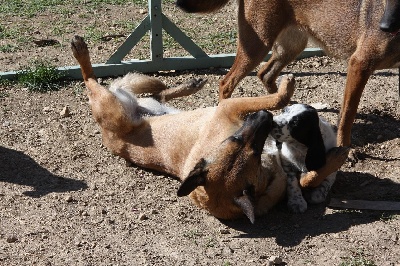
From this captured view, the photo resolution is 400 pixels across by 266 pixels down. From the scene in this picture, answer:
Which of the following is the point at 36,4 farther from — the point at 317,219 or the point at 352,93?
the point at 317,219

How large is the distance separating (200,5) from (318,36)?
1.27 m

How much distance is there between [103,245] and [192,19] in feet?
17.8

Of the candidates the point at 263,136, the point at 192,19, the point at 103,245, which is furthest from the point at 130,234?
the point at 192,19

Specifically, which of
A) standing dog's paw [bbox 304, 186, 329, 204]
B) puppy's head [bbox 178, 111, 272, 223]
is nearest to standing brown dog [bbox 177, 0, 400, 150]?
standing dog's paw [bbox 304, 186, 329, 204]

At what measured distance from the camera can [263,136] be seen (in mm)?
5574

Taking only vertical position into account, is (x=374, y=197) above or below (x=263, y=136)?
below

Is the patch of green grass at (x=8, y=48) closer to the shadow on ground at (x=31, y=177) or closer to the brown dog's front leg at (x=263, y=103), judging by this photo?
the shadow on ground at (x=31, y=177)

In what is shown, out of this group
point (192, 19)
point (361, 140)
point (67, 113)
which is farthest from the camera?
point (192, 19)

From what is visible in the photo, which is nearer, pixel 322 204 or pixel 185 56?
pixel 322 204

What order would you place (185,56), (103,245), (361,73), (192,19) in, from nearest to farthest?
(103,245) < (361,73) < (185,56) < (192,19)

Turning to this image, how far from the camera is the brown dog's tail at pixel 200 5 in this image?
7.32m

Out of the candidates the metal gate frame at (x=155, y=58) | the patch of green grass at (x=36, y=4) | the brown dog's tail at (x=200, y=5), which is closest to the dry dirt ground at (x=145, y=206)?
the metal gate frame at (x=155, y=58)

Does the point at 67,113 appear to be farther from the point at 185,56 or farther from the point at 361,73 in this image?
the point at 361,73

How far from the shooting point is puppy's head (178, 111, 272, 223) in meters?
5.39
